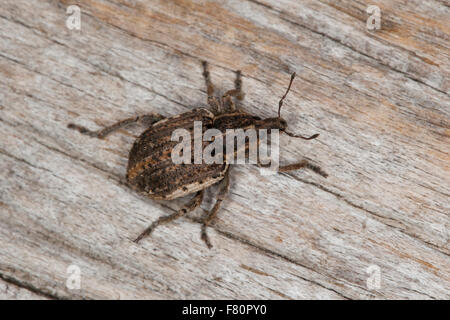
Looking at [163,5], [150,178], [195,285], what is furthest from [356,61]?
[195,285]

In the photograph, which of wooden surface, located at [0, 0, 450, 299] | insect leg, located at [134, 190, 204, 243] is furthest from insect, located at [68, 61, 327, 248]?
wooden surface, located at [0, 0, 450, 299]

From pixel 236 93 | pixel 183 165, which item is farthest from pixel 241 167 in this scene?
pixel 236 93

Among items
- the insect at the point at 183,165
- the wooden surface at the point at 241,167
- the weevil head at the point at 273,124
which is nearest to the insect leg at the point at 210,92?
the insect at the point at 183,165

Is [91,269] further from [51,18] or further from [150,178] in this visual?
[51,18]

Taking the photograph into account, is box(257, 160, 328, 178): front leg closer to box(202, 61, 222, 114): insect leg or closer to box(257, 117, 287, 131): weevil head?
box(257, 117, 287, 131): weevil head

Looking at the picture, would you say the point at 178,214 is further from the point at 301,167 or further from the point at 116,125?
the point at 301,167

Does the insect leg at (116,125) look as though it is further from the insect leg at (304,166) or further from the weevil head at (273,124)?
the insect leg at (304,166)
